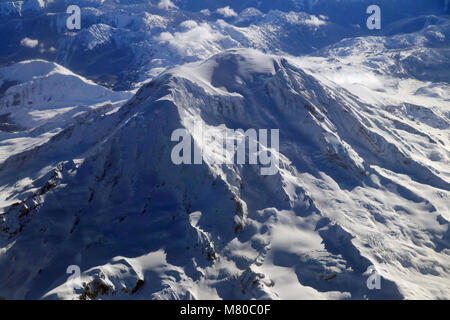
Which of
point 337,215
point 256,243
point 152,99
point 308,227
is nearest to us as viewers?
point 256,243

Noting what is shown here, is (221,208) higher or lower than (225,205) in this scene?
lower

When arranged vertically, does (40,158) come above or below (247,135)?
below

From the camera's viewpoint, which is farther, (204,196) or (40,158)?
(40,158)

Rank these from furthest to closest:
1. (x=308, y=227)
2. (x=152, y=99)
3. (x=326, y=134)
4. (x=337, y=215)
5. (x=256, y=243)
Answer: (x=326, y=134)
(x=152, y=99)
(x=337, y=215)
(x=308, y=227)
(x=256, y=243)

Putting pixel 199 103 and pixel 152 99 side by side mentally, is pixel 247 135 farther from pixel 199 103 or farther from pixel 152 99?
pixel 152 99

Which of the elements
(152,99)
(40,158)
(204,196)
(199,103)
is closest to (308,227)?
(204,196)

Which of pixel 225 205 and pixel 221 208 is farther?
pixel 225 205
